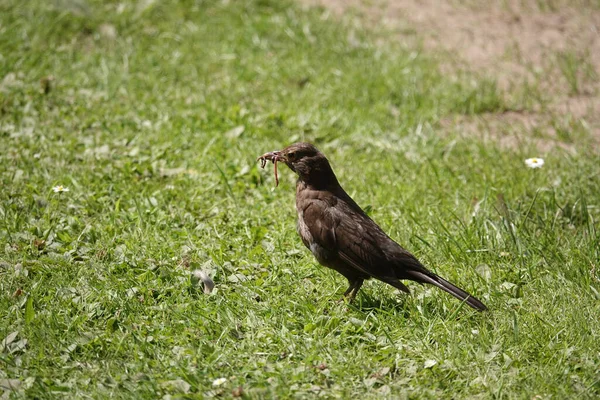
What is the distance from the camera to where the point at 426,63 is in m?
8.41

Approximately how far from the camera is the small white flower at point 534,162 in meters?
6.10

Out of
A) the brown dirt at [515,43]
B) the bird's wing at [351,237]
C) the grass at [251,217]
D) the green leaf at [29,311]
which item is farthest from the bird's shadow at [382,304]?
the brown dirt at [515,43]

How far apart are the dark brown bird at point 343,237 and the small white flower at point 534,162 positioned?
1836 millimetres

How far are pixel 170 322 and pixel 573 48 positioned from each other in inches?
239

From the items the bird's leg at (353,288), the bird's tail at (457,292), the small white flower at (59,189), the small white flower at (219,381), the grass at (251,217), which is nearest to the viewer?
the small white flower at (219,381)

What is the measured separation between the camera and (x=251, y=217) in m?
5.89

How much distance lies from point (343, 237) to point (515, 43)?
4.93m

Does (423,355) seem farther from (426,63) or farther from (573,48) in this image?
(573,48)

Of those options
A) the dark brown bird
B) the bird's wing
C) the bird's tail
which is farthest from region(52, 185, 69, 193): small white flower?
the bird's tail

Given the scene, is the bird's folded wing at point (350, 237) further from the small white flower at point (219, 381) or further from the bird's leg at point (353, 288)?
the small white flower at point (219, 381)

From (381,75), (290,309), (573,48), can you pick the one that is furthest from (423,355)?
(573,48)

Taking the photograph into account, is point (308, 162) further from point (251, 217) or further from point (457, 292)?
point (457, 292)

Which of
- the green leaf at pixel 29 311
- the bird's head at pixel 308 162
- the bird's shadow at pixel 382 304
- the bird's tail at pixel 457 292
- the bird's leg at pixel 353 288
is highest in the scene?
the bird's head at pixel 308 162

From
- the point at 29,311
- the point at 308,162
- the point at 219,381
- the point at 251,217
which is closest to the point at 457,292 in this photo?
the point at 308,162
